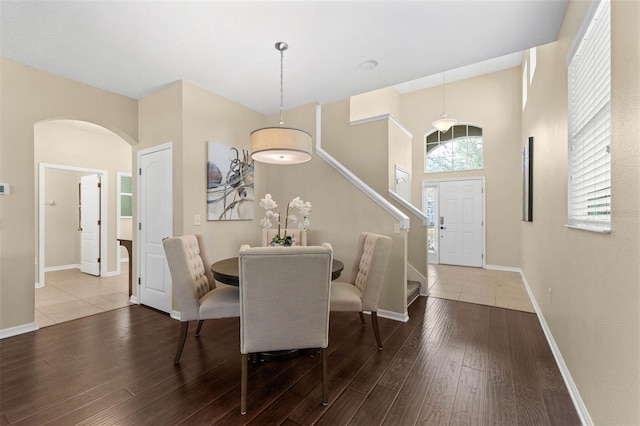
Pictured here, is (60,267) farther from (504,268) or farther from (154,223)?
(504,268)

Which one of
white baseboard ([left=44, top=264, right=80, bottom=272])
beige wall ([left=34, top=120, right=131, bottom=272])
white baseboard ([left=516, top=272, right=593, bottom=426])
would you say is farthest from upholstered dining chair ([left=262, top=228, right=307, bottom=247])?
white baseboard ([left=44, top=264, right=80, bottom=272])

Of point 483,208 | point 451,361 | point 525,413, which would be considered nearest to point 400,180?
point 483,208

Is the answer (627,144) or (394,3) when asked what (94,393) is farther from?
(394,3)

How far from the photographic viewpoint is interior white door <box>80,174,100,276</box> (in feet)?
17.9

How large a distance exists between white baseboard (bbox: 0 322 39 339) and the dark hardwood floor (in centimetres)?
11

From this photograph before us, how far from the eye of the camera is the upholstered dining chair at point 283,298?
1.59 metres

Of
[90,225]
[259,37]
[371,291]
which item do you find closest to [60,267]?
[90,225]

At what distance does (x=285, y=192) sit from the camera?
4242 millimetres

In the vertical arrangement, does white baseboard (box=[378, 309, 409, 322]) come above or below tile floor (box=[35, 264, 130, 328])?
above

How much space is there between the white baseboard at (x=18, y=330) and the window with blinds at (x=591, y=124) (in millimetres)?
4769

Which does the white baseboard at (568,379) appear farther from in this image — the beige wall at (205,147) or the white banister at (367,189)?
Result: the beige wall at (205,147)

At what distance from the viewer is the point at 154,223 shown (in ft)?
11.6

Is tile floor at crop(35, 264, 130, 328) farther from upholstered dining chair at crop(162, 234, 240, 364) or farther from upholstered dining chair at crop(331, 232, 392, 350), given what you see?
upholstered dining chair at crop(331, 232, 392, 350)

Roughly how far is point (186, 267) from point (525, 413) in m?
2.50
